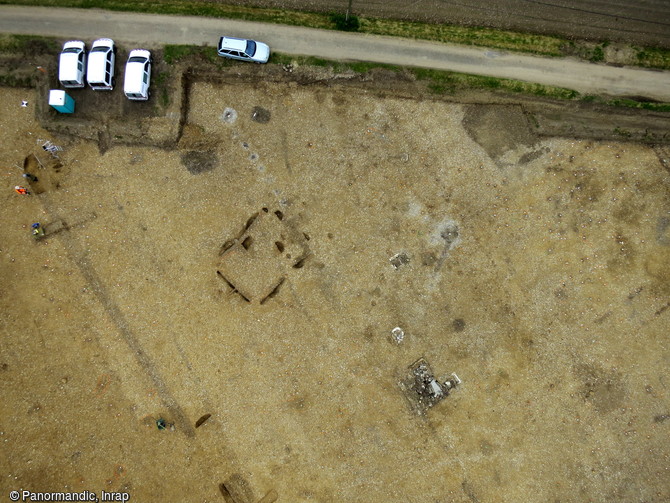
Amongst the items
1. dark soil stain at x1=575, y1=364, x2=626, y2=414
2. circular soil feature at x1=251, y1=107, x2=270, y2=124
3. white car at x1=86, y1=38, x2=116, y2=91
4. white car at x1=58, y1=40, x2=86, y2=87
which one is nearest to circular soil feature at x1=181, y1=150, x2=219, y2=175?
circular soil feature at x1=251, y1=107, x2=270, y2=124

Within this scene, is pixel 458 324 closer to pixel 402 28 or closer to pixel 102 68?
pixel 402 28

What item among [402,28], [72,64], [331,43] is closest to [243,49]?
[331,43]

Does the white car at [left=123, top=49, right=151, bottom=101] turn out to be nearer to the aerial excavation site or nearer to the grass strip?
the aerial excavation site

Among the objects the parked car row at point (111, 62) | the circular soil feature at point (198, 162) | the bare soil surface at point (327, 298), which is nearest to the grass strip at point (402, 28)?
the parked car row at point (111, 62)

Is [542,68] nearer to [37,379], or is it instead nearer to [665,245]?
[665,245]

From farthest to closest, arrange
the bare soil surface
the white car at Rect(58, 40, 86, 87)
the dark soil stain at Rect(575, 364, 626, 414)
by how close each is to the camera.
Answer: the white car at Rect(58, 40, 86, 87), the dark soil stain at Rect(575, 364, 626, 414), the bare soil surface

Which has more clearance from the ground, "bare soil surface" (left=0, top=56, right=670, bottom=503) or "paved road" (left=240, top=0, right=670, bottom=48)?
"paved road" (left=240, top=0, right=670, bottom=48)
